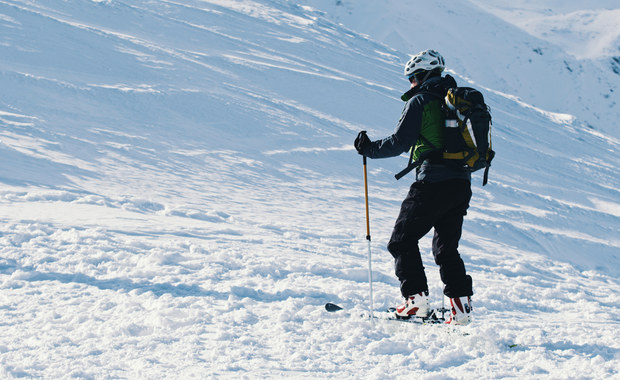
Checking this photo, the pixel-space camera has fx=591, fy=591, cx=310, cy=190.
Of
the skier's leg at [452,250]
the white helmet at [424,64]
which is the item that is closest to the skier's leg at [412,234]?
the skier's leg at [452,250]

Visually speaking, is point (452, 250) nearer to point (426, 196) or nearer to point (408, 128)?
point (426, 196)

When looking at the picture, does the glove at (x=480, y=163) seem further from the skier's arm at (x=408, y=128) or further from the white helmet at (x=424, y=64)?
the white helmet at (x=424, y=64)

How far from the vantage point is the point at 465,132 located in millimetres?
3922

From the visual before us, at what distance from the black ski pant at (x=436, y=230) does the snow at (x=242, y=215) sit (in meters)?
0.36

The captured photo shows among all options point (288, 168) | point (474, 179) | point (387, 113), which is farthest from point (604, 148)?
point (288, 168)

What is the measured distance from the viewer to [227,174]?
10.5 m

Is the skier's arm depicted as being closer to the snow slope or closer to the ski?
the ski

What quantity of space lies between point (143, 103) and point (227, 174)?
13.3ft

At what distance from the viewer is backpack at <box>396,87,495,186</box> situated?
3.83 meters

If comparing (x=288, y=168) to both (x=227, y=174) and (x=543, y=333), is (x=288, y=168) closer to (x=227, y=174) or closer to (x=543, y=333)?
(x=227, y=174)

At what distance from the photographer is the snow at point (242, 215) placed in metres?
3.64

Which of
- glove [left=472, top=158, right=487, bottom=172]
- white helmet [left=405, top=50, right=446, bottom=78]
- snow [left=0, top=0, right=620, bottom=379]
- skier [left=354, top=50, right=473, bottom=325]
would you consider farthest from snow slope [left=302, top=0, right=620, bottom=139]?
glove [left=472, top=158, right=487, bottom=172]

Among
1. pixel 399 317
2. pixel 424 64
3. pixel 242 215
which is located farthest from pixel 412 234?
pixel 242 215

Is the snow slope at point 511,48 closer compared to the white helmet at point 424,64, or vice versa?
the white helmet at point 424,64
